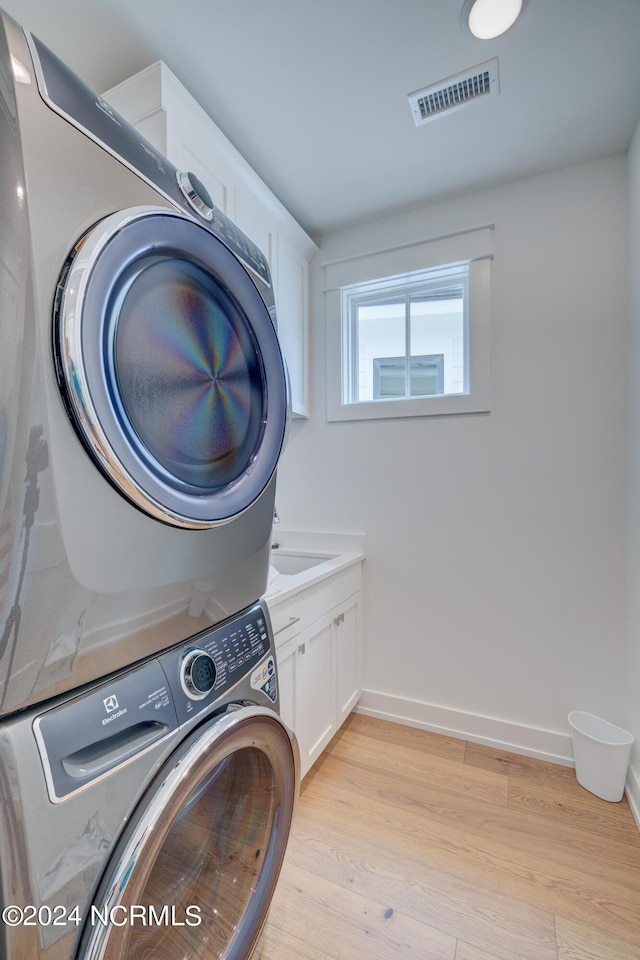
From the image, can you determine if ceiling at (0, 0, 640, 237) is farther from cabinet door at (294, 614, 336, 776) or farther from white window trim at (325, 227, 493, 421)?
cabinet door at (294, 614, 336, 776)

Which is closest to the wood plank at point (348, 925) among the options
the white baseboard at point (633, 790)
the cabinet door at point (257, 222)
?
the white baseboard at point (633, 790)

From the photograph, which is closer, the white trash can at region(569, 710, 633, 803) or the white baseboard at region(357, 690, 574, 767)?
the white trash can at region(569, 710, 633, 803)

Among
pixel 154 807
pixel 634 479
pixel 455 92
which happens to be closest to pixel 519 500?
pixel 634 479

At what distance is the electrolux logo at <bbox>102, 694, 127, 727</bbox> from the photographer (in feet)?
1.85

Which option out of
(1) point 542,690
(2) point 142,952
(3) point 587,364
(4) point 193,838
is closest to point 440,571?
(1) point 542,690

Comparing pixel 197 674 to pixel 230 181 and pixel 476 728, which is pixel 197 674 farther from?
pixel 476 728

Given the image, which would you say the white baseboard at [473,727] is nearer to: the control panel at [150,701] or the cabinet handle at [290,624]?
the cabinet handle at [290,624]

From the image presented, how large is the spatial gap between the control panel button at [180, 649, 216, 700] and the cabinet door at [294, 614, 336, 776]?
0.79m

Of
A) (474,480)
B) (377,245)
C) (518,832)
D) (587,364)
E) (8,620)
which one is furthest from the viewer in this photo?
(377,245)

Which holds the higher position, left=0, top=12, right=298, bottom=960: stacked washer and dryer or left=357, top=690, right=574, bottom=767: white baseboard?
left=0, top=12, right=298, bottom=960: stacked washer and dryer

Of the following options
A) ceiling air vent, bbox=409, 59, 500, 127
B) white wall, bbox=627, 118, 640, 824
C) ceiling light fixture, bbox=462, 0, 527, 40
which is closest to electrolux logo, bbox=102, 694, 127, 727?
white wall, bbox=627, 118, 640, 824

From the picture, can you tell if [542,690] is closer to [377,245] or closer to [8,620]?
[8,620]

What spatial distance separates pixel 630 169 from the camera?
1.68 m

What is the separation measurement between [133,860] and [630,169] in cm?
255
